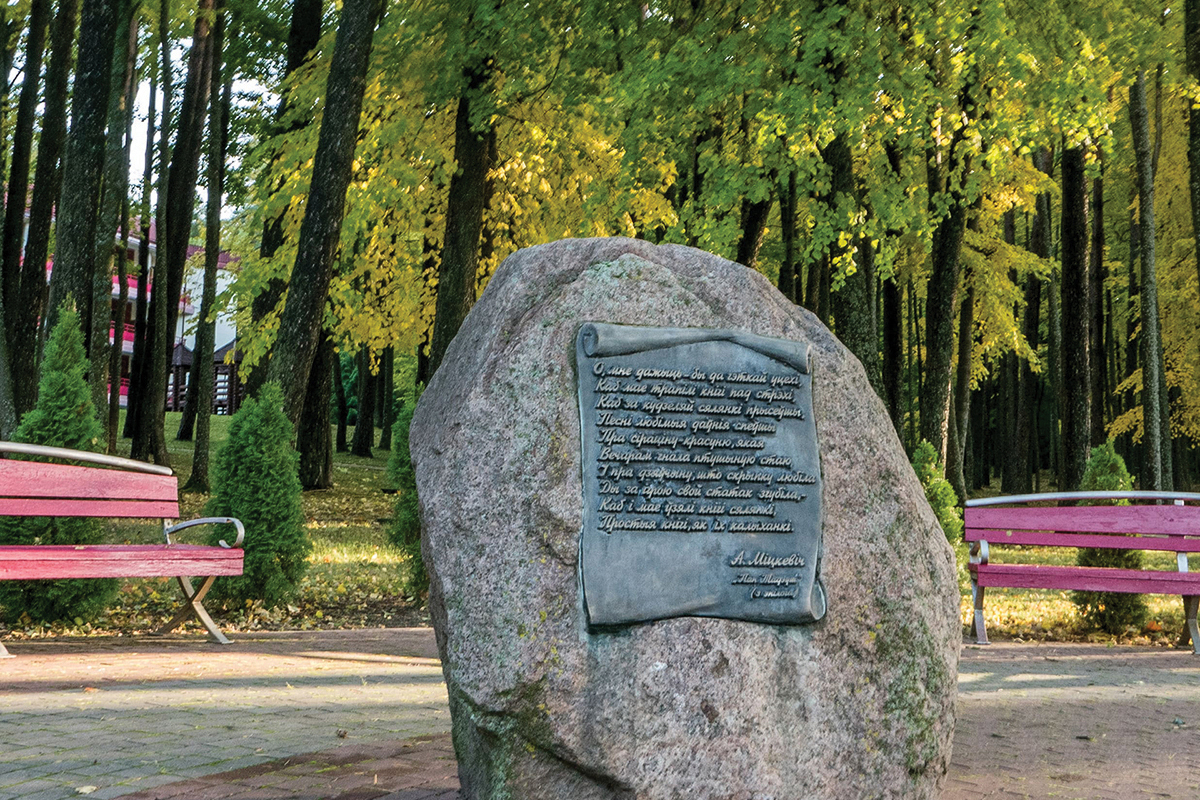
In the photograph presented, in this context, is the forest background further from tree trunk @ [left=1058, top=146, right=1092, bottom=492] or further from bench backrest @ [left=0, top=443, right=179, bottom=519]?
bench backrest @ [left=0, top=443, right=179, bottom=519]

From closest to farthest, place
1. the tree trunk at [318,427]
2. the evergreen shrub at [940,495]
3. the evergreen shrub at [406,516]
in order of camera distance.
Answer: the evergreen shrub at [406,516] → the evergreen shrub at [940,495] → the tree trunk at [318,427]

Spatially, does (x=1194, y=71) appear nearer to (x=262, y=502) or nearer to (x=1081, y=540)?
(x=1081, y=540)

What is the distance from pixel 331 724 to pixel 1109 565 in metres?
6.98

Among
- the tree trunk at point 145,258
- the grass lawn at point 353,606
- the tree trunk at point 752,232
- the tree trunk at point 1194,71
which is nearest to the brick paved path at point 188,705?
the grass lawn at point 353,606

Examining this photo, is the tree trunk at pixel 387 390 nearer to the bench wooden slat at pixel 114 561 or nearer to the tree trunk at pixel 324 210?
the tree trunk at pixel 324 210

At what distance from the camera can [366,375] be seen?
3045 centimetres

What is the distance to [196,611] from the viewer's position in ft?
25.4

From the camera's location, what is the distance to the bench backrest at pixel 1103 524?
27.6ft

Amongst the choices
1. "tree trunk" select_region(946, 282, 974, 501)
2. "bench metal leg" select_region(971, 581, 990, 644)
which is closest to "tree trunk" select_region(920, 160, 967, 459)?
"bench metal leg" select_region(971, 581, 990, 644)

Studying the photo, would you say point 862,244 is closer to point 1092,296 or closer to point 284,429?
point 1092,296

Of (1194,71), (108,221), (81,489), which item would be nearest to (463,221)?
(108,221)

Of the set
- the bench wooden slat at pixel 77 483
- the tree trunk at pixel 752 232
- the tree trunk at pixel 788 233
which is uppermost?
the tree trunk at pixel 788 233

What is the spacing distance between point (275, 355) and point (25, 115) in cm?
800

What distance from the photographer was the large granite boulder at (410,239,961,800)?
3631 mm
